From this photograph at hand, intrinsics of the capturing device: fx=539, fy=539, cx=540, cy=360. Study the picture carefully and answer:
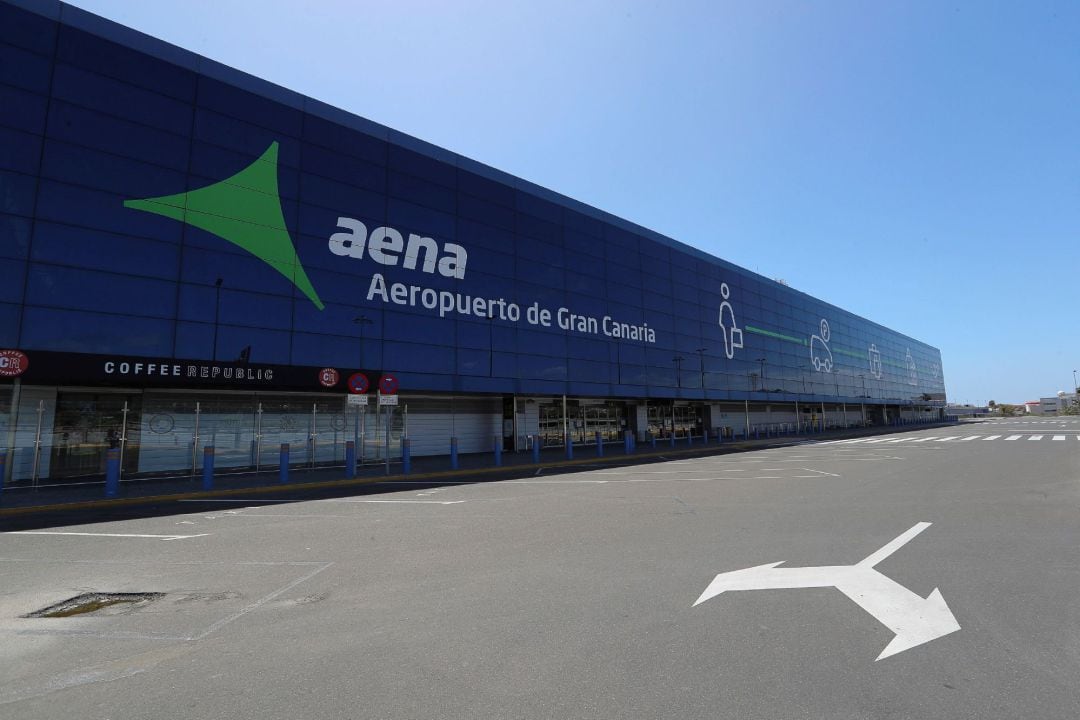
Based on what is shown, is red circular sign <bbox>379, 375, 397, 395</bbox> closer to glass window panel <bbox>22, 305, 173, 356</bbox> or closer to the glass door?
glass window panel <bbox>22, 305, 173, 356</bbox>

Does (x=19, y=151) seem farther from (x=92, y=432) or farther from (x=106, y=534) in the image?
(x=106, y=534)

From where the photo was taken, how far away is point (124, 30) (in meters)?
18.3

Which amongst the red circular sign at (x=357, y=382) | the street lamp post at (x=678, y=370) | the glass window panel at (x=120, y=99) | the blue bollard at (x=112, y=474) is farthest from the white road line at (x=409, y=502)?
the street lamp post at (x=678, y=370)

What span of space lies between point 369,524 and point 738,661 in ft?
24.1

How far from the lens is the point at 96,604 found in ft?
17.7

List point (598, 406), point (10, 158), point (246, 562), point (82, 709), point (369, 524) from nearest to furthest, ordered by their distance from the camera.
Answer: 1. point (82, 709)
2. point (246, 562)
3. point (369, 524)
4. point (10, 158)
5. point (598, 406)

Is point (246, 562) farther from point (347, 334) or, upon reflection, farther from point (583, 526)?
point (347, 334)

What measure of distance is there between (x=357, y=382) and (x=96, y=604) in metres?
16.5

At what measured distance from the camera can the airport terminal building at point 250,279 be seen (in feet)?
54.0

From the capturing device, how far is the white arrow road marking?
14.0 feet

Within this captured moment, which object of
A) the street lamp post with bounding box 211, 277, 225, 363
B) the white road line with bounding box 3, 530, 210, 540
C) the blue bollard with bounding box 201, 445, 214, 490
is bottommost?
the white road line with bounding box 3, 530, 210, 540

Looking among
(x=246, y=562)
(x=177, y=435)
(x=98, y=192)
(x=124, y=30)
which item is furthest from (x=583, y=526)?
(x=124, y=30)

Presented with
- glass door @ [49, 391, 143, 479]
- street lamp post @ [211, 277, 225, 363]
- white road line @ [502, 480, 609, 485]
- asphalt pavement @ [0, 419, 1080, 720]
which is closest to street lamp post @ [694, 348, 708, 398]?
white road line @ [502, 480, 609, 485]

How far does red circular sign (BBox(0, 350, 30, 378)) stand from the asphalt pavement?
777 centimetres
